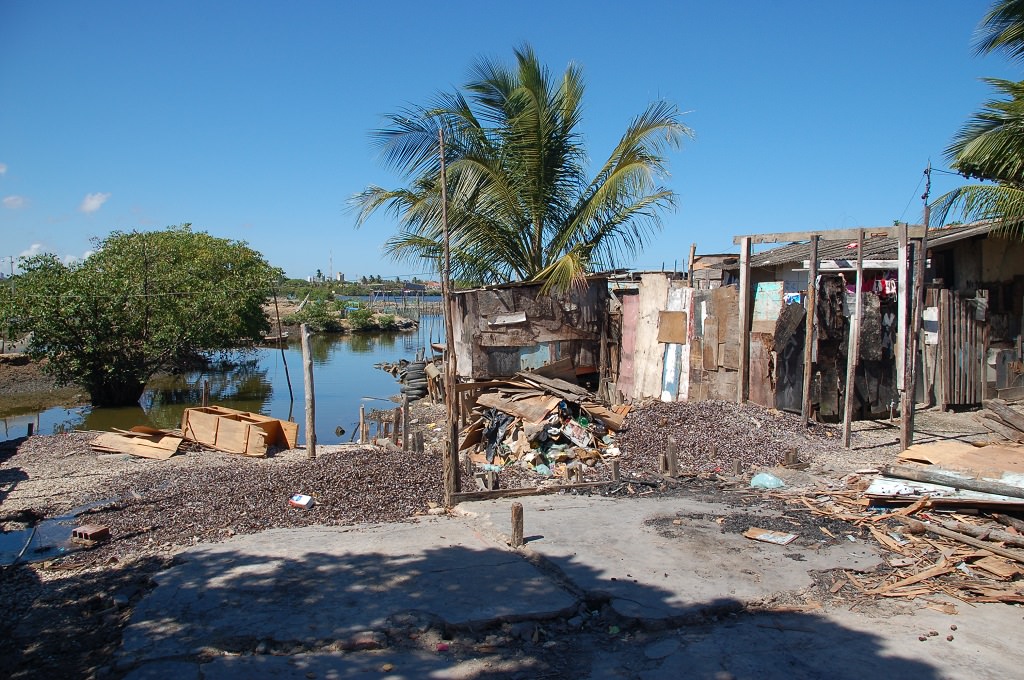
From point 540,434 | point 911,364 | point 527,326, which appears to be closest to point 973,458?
point 911,364

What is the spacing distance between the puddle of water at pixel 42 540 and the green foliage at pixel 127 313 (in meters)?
15.3

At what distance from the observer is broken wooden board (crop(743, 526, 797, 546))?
6.77 meters

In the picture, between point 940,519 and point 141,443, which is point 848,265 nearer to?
point 940,519

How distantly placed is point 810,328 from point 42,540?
1054cm

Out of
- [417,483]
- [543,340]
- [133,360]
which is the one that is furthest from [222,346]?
[417,483]

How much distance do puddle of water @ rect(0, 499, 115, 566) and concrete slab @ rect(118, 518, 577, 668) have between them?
1.78 m

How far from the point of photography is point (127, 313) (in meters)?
23.5

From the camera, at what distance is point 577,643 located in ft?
16.5

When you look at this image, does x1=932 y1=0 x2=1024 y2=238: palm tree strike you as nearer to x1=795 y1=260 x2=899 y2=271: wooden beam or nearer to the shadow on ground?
x1=795 y1=260 x2=899 y2=271: wooden beam

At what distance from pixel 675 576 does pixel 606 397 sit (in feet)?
29.7

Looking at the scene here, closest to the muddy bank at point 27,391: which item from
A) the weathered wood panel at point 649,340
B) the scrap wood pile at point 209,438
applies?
the scrap wood pile at point 209,438

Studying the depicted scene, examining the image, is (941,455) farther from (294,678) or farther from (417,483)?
(294,678)

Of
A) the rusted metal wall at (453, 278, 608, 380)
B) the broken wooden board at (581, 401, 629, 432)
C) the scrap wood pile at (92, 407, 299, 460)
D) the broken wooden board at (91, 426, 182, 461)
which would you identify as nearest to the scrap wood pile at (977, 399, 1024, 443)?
the broken wooden board at (581, 401, 629, 432)

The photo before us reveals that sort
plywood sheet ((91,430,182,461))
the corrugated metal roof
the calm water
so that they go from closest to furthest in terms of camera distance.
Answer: the corrugated metal roof
plywood sheet ((91,430,182,461))
the calm water
